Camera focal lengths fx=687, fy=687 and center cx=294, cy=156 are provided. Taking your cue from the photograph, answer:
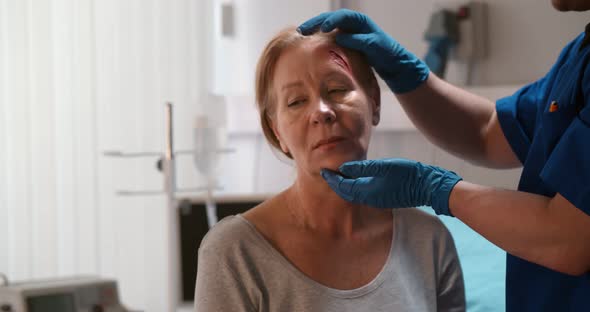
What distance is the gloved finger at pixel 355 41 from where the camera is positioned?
1.31 metres

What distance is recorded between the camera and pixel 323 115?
4.10 ft

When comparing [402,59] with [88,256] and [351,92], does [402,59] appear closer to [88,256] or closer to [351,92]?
[351,92]

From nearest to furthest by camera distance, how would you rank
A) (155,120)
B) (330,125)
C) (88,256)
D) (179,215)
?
(330,125) < (179,215) < (155,120) < (88,256)

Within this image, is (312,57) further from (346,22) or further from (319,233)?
(319,233)

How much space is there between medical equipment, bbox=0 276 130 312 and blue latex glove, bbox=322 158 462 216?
124 cm

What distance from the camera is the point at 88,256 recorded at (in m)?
3.02

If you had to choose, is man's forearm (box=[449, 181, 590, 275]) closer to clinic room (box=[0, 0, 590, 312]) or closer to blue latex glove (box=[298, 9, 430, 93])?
clinic room (box=[0, 0, 590, 312])

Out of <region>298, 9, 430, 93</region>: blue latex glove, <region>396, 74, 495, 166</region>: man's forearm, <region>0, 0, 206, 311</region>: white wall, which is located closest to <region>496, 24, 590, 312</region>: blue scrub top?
<region>396, 74, 495, 166</region>: man's forearm

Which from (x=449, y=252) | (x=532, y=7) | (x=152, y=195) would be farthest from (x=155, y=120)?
(x=449, y=252)

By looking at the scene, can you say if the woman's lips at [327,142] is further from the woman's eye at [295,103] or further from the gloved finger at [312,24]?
the gloved finger at [312,24]

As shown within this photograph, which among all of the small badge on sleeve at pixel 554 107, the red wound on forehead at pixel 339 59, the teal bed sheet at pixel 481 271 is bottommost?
the teal bed sheet at pixel 481 271

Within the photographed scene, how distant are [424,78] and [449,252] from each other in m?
0.36

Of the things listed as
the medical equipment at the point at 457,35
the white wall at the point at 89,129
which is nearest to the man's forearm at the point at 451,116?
the medical equipment at the point at 457,35

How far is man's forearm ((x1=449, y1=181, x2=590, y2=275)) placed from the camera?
3.07 feet
